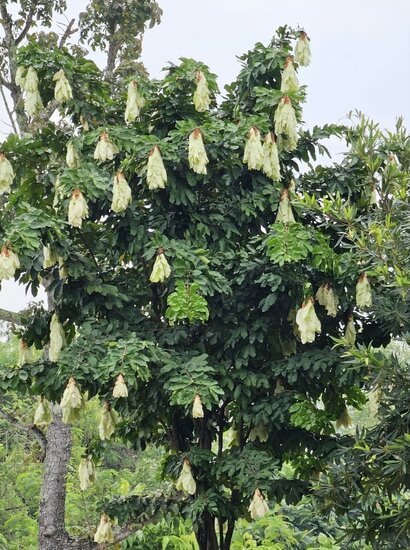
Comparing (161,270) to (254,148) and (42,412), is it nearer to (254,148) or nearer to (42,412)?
(254,148)

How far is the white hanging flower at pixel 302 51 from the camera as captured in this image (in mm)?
6746

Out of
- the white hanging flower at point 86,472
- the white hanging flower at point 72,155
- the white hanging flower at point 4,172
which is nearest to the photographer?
the white hanging flower at point 4,172

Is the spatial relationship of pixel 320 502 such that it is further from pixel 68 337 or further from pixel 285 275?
pixel 68 337

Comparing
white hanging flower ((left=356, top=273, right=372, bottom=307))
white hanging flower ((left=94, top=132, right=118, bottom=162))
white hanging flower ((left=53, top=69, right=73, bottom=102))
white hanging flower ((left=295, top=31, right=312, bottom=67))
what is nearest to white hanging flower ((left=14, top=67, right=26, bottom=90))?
white hanging flower ((left=53, top=69, right=73, bottom=102))

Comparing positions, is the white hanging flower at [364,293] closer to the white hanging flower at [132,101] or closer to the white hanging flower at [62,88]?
the white hanging flower at [132,101]

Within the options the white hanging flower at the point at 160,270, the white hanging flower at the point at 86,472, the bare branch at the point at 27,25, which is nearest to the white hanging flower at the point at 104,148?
the white hanging flower at the point at 160,270

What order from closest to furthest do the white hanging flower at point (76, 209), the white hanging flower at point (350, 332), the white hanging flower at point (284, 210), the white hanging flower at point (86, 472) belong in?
the white hanging flower at point (76, 209), the white hanging flower at point (350, 332), the white hanging flower at point (284, 210), the white hanging flower at point (86, 472)

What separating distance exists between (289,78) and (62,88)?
1.82 meters

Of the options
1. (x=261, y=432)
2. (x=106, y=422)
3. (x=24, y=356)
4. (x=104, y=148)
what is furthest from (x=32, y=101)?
(x=261, y=432)

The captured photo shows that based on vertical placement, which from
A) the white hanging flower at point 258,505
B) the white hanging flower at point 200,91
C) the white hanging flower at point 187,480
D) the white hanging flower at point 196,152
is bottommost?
the white hanging flower at point 258,505

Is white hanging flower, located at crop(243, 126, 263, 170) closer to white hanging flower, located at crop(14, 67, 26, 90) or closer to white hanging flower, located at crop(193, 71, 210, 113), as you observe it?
white hanging flower, located at crop(193, 71, 210, 113)

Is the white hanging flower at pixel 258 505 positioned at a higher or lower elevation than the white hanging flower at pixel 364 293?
lower

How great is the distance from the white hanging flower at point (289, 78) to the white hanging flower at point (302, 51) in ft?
0.59

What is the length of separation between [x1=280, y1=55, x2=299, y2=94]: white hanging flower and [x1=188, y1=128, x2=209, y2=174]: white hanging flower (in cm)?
99
